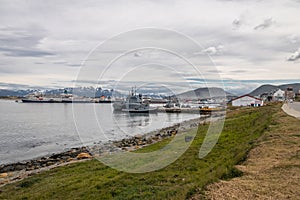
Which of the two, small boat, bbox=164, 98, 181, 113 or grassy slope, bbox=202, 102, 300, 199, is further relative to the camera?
small boat, bbox=164, 98, 181, 113

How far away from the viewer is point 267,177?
753 cm

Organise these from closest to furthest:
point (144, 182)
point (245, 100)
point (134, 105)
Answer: point (144, 182) < point (245, 100) < point (134, 105)

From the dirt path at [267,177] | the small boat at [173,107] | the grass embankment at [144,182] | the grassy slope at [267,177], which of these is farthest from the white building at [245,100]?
the dirt path at [267,177]

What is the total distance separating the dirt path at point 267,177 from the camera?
21.1 ft

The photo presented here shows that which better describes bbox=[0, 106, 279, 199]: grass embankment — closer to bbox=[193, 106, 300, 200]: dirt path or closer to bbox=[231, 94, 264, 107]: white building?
bbox=[193, 106, 300, 200]: dirt path

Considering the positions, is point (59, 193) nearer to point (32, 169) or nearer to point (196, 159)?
point (196, 159)

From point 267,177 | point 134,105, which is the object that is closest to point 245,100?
point 134,105

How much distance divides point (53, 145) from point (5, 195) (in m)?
20.7

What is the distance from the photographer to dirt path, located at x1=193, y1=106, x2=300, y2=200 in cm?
645

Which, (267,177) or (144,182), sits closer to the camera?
(267,177)

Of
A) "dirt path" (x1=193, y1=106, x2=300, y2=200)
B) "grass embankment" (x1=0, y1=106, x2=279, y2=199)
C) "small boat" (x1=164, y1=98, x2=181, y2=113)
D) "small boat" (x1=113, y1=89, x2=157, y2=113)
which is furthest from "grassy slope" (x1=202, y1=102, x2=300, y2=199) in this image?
"small boat" (x1=164, y1=98, x2=181, y2=113)

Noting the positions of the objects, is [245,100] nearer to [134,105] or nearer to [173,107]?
[134,105]

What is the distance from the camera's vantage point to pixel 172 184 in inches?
409

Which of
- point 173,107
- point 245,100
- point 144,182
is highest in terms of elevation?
point 245,100
